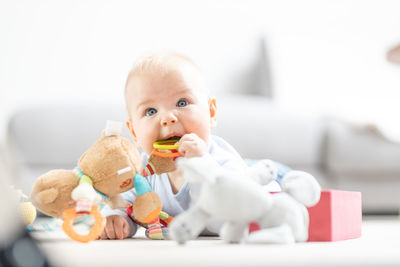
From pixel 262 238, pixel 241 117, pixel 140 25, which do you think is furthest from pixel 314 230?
pixel 140 25

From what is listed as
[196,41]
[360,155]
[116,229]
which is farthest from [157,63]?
[196,41]

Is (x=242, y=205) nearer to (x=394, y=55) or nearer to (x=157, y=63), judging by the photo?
(x=157, y=63)

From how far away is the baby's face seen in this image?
72 cm

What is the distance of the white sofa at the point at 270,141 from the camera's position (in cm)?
152

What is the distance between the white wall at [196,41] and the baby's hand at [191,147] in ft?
4.86

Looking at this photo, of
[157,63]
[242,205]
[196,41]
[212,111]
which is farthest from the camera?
[196,41]

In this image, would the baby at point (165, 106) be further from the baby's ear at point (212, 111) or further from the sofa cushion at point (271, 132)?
the sofa cushion at point (271, 132)

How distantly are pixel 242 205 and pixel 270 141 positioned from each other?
1080mm

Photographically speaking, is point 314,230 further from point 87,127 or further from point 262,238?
point 87,127

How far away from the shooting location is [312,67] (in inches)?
82.4

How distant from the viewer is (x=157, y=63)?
74 centimetres

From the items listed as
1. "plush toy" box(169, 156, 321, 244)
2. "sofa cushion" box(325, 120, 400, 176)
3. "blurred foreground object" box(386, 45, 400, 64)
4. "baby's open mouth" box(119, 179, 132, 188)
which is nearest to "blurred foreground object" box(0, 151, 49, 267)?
"plush toy" box(169, 156, 321, 244)

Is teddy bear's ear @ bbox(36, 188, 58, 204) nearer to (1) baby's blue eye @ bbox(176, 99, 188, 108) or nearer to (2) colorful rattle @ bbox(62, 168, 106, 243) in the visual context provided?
(2) colorful rattle @ bbox(62, 168, 106, 243)

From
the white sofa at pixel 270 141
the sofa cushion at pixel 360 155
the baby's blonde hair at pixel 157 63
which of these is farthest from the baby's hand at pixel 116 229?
the sofa cushion at pixel 360 155
